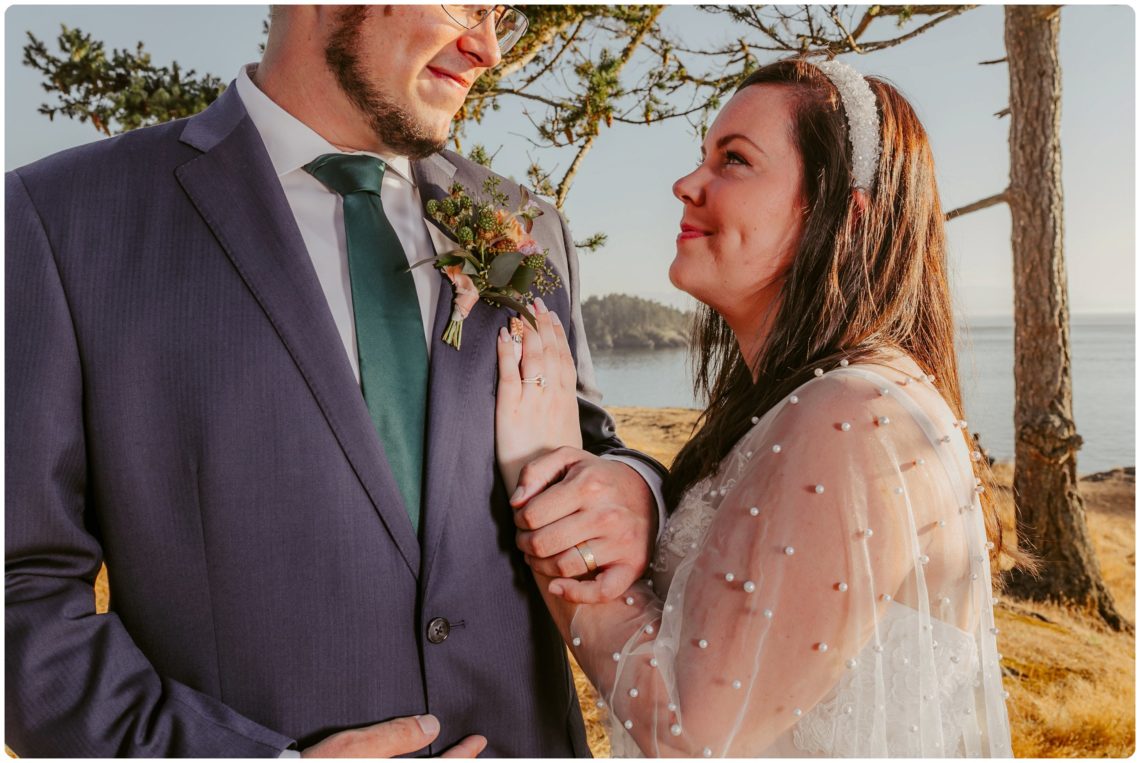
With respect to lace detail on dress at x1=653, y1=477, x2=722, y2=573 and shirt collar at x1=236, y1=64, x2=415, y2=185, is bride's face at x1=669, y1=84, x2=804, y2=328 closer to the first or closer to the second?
lace detail on dress at x1=653, y1=477, x2=722, y2=573

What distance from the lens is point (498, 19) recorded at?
195 cm

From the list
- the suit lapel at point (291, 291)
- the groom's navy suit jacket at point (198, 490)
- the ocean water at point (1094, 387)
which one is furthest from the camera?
the ocean water at point (1094, 387)

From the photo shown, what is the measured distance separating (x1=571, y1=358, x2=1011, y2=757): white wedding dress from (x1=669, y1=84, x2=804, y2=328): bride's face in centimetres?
39

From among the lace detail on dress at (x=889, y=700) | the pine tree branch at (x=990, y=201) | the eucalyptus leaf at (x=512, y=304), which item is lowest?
the lace detail on dress at (x=889, y=700)

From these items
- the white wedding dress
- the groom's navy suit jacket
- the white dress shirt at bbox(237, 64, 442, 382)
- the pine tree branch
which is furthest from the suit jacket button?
the pine tree branch

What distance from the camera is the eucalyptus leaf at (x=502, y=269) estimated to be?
5.69ft

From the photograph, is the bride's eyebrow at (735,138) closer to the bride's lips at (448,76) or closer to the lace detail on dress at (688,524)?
the bride's lips at (448,76)

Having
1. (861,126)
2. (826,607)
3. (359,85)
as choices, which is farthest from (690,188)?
(826,607)

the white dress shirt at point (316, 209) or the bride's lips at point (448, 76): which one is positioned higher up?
the bride's lips at point (448, 76)

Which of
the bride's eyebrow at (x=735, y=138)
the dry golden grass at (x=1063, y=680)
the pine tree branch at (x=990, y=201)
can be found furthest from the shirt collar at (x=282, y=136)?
the pine tree branch at (x=990, y=201)

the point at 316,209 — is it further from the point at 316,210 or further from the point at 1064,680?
the point at 1064,680

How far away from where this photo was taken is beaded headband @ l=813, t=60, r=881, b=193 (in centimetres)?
192

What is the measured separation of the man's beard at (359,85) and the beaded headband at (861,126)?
3.12 ft

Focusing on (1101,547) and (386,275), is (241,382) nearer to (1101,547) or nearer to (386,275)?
(386,275)
